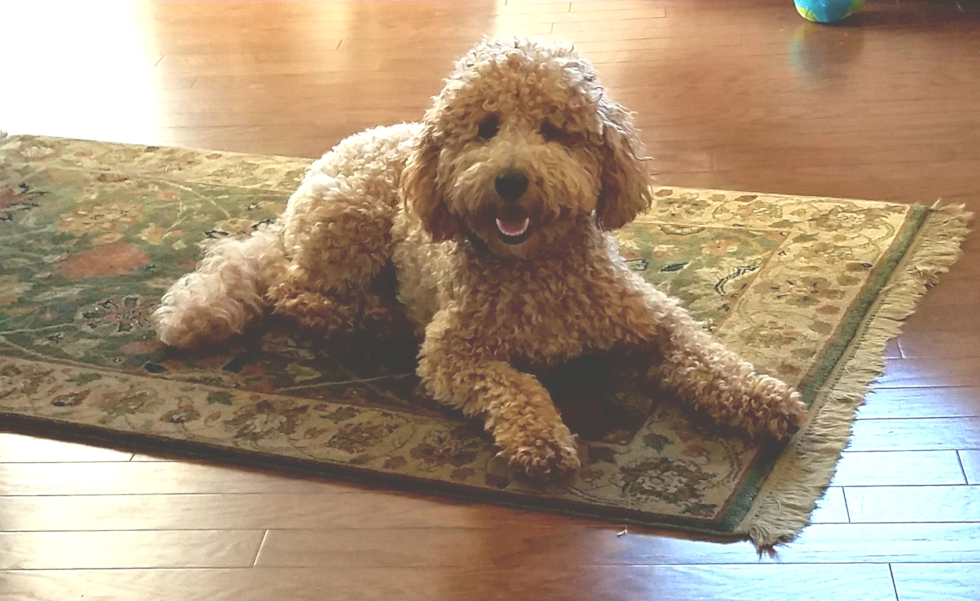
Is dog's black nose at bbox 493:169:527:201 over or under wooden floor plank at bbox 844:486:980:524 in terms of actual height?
over

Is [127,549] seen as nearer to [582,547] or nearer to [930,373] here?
[582,547]

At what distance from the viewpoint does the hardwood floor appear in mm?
1720

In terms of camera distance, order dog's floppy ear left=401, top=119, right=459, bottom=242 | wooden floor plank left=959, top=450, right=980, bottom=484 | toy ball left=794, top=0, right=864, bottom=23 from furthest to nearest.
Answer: toy ball left=794, top=0, right=864, bottom=23 < dog's floppy ear left=401, top=119, right=459, bottom=242 < wooden floor plank left=959, top=450, right=980, bottom=484

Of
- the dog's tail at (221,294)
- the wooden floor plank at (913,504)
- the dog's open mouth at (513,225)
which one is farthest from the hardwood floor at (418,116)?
the dog's open mouth at (513,225)

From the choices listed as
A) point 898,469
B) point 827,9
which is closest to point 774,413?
point 898,469

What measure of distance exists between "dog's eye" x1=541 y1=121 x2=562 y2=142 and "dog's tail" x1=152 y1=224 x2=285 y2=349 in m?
0.83

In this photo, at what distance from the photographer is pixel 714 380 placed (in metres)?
1.98

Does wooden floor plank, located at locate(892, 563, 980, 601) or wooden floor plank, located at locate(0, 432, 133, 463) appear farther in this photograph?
wooden floor plank, located at locate(0, 432, 133, 463)

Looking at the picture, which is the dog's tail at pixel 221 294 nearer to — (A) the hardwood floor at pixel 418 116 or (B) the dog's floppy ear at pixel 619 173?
(A) the hardwood floor at pixel 418 116

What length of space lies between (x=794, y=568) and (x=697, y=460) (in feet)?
0.92

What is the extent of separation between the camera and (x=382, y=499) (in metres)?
1.90

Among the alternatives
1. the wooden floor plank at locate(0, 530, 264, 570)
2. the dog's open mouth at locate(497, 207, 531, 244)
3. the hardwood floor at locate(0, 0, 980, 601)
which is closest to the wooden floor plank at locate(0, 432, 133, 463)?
the hardwood floor at locate(0, 0, 980, 601)

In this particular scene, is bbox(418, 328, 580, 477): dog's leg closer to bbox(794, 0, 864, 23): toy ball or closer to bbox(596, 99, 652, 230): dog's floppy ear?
bbox(596, 99, 652, 230): dog's floppy ear

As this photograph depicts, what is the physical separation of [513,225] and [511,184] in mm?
104
